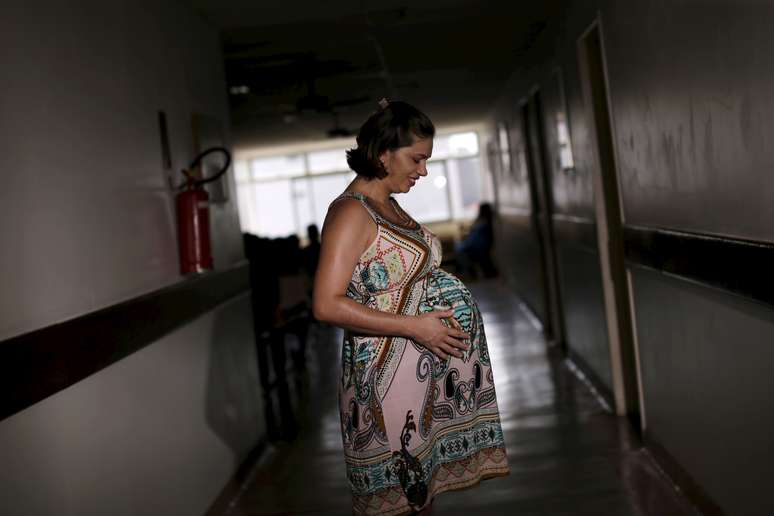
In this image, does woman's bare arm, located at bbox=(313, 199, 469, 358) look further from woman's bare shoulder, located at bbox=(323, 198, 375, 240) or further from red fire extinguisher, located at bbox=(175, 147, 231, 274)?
red fire extinguisher, located at bbox=(175, 147, 231, 274)

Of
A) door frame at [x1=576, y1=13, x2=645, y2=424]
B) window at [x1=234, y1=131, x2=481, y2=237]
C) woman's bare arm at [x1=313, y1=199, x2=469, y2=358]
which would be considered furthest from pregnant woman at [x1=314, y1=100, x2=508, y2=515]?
window at [x1=234, y1=131, x2=481, y2=237]

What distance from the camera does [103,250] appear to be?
9.39 feet

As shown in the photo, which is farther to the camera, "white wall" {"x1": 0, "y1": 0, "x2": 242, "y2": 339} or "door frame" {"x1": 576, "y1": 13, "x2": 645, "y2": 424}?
"door frame" {"x1": 576, "y1": 13, "x2": 645, "y2": 424}

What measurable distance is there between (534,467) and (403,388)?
199 centimetres

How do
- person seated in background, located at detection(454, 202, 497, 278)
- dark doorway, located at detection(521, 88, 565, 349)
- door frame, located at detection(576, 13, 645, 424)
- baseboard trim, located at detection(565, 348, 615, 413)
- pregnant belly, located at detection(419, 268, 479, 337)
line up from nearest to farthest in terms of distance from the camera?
1. pregnant belly, located at detection(419, 268, 479, 337)
2. door frame, located at detection(576, 13, 645, 424)
3. baseboard trim, located at detection(565, 348, 615, 413)
4. dark doorway, located at detection(521, 88, 565, 349)
5. person seated in background, located at detection(454, 202, 497, 278)

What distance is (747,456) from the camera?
2674 mm

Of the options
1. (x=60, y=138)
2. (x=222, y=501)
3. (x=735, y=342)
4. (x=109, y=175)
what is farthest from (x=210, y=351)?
(x=735, y=342)

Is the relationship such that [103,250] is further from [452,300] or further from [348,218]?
[452,300]

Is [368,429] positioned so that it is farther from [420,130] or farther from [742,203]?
[742,203]

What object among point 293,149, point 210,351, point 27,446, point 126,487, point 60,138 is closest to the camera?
point 27,446

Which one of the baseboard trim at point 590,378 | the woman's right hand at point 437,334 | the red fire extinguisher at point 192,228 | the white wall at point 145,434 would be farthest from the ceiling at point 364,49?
the woman's right hand at point 437,334

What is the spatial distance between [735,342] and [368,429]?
1175 millimetres

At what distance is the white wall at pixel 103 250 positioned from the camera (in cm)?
226

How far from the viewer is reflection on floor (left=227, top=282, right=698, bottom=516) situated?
353 centimetres
